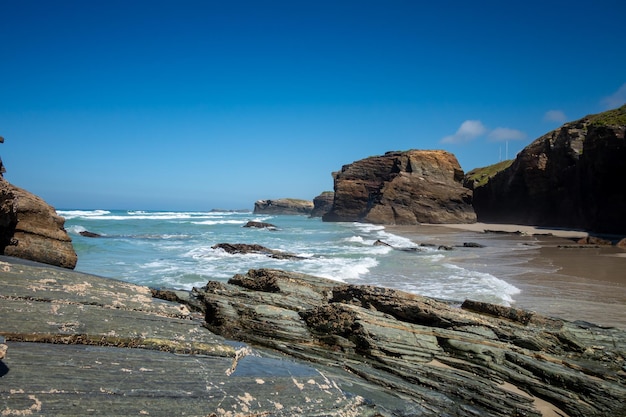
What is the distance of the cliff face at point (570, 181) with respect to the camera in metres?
30.8

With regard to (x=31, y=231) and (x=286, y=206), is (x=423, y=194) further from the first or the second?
(x=286, y=206)

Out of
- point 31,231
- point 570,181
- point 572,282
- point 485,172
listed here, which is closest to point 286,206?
point 485,172

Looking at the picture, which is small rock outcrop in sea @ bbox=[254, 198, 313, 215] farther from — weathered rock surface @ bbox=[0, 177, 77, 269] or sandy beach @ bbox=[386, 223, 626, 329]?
weathered rock surface @ bbox=[0, 177, 77, 269]

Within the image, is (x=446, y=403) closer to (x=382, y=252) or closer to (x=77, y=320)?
(x=77, y=320)

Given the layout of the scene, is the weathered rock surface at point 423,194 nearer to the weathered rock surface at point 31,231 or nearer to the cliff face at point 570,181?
the cliff face at point 570,181

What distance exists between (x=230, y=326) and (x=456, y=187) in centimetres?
6483

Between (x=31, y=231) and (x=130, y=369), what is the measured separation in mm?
6486

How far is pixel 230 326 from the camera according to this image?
5.41 metres

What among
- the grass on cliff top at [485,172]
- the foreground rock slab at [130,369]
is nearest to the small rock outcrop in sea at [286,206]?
the grass on cliff top at [485,172]

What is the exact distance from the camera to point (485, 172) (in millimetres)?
84938

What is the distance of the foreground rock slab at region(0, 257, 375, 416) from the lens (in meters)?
2.74

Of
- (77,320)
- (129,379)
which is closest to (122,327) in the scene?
(77,320)

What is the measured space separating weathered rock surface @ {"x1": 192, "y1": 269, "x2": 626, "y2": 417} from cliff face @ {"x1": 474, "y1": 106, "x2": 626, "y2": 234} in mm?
31761

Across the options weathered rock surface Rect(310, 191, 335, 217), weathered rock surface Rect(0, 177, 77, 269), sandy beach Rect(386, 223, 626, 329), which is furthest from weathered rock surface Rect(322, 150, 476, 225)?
weathered rock surface Rect(0, 177, 77, 269)
